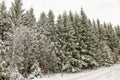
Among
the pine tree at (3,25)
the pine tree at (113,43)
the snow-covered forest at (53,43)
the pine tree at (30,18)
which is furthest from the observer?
the pine tree at (113,43)

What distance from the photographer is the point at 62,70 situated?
1272 inches

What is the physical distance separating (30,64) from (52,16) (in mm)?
16632

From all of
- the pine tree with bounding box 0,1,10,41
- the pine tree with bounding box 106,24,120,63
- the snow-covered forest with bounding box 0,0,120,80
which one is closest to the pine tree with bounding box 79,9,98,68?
the snow-covered forest with bounding box 0,0,120,80

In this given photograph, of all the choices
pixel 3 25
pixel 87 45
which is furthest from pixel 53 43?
pixel 3 25

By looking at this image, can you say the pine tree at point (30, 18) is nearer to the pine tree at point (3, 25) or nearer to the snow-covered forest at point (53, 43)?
the snow-covered forest at point (53, 43)

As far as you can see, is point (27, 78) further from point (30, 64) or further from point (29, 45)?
point (29, 45)

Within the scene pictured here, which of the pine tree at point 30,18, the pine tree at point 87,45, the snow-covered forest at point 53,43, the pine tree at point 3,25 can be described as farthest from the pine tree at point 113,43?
the pine tree at point 3,25

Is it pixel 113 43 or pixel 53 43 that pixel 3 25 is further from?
pixel 113 43

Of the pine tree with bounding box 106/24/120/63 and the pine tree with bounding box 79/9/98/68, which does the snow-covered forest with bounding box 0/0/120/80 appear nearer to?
the pine tree with bounding box 79/9/98/68

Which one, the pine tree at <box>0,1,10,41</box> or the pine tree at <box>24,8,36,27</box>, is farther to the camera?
the pine tree at <box>24,8,36,27</box>

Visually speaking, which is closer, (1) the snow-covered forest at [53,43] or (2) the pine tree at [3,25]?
(1) the snow-covered forest at [53,43]

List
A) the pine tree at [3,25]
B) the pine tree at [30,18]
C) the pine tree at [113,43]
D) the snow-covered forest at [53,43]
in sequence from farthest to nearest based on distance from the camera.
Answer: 1. the pine tree at [113,43]
2. the pine tree at [30,18]
3. the pine tree at [3,25]
4. the snow-covered forest at [53,43]

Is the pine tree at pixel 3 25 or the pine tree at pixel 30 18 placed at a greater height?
the pine tree at pixel 30 18

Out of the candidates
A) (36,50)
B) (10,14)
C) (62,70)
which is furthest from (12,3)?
(62,70)
